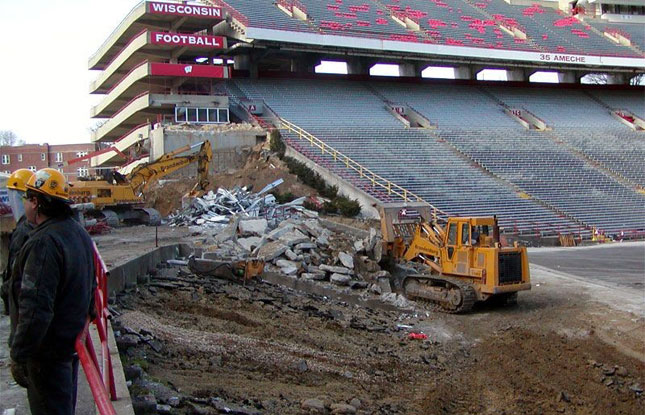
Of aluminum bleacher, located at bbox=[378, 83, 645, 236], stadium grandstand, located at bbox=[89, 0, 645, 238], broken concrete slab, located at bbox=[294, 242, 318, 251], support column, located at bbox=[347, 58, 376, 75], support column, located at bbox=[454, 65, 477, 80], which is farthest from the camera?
support column, located at bbox=[454, 65, 477, 80]

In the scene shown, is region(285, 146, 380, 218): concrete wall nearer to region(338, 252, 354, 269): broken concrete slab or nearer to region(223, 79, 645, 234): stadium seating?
region(223, 79, 645, 234): stadium seating

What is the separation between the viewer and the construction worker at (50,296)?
11.4 feet

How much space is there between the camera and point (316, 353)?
9344 mm

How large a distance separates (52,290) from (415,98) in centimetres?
4095

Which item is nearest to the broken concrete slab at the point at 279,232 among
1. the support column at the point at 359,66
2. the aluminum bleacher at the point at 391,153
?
the aluminum bleacher at the point at 391,153

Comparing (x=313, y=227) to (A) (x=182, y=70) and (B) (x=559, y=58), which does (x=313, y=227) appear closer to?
(A) (x=182, y=70)

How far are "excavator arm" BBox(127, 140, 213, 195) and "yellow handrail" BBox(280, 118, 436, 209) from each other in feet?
21.9

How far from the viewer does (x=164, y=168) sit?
992 inches

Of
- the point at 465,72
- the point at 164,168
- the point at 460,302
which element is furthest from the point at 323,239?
the point at 465,72

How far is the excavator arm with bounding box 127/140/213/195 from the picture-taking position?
24619 millimetres

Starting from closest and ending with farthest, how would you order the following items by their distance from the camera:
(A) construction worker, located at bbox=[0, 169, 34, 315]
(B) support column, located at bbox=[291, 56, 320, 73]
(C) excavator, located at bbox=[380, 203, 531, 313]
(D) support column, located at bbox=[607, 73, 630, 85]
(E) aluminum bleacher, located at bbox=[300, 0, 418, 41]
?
(A) construction worker, located at bbox=[0, 169, 34, 315] < (C) excavator, located at bbox=[380, 203, 531, 313] < (E) aluminum bleacher, located at bbox=[300, 0, 418, 41] < (B) support column, located at bbox=[291, 56, 320, 73] < (D) support column, located at bbox=[607, 73, 630, 85]

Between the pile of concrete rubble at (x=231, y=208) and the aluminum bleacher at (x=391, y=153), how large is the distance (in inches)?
168

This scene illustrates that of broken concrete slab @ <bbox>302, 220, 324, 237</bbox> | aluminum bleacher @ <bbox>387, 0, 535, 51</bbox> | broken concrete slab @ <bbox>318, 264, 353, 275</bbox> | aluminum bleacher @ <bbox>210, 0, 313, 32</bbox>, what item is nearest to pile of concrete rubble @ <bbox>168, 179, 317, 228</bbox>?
broken concrete slab @ <bbox>302, 220, 324, 237</bbox>

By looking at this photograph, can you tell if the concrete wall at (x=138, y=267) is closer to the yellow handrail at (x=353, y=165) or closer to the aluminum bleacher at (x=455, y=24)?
the yellow handrail at (x=353, y=165)
